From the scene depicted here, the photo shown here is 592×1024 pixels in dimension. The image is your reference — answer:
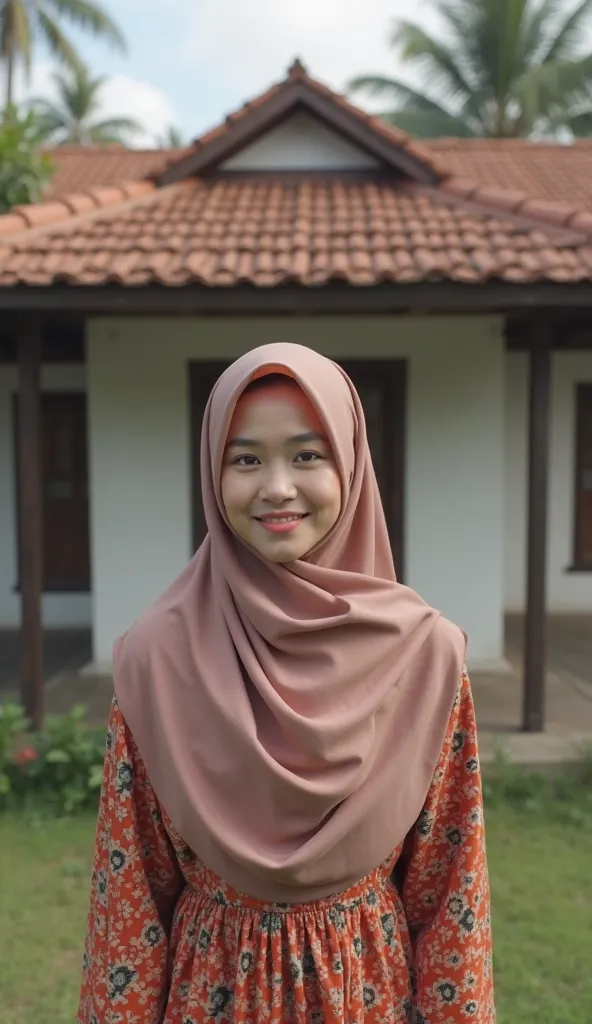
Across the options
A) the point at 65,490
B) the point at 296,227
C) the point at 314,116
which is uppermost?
the point at 314,116

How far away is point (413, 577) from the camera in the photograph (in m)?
6.01

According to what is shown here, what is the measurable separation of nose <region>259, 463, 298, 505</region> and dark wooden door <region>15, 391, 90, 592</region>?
657 cm

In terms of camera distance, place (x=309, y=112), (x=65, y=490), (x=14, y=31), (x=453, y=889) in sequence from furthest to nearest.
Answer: (x=14, y=31), (x=65, y=490), (x=309, y=112), (x=453, y=889)

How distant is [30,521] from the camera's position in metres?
4.66

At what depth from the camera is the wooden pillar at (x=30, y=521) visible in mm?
4660

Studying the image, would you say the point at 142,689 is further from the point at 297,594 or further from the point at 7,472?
the point at 7,472

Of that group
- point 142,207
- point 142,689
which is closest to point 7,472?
point 142,207

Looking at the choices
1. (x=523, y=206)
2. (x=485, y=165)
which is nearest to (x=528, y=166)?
(x=485, y=165)

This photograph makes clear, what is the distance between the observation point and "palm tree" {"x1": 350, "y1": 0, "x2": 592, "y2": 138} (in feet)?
58.7

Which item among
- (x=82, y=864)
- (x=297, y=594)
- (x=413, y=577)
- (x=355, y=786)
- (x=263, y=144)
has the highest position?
(x=263, y=144)

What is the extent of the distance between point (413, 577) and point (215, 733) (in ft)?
16.0

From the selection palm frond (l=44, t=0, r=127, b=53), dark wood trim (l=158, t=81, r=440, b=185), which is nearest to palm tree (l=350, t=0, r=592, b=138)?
palm frond (l=44, t=0, r=127, b=53)

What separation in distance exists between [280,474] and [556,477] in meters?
7.16

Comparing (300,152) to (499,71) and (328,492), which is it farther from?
(499,71)
